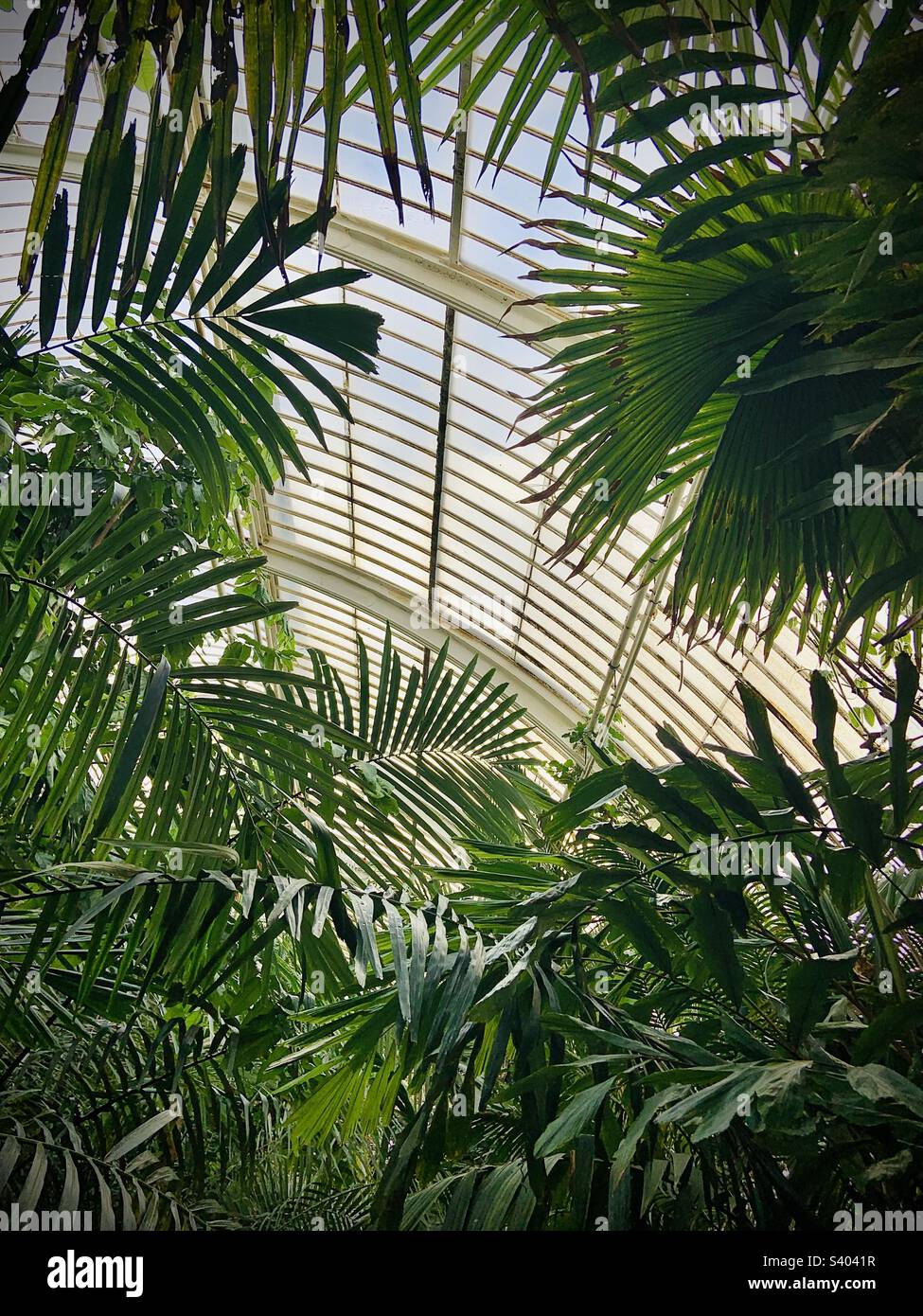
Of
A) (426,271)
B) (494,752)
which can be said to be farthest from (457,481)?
(494,752)

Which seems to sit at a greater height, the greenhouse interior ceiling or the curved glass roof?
the curved glass roof

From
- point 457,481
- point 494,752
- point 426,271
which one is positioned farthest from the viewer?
point 457,481

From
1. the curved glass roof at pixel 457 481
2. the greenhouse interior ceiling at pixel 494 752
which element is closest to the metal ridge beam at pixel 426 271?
the curved glass roof at pixel 457 481

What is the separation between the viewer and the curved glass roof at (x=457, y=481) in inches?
267

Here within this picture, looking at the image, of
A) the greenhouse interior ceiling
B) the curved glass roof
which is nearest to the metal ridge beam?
the curved glass roof

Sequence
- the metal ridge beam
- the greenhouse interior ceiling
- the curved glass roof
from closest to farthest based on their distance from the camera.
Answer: the greenhouse interior ceiling
the curved glass roof
the metal ridge beam

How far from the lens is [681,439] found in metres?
1.90

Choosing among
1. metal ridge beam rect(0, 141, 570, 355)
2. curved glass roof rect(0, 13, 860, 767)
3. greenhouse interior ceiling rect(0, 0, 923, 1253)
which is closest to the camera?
greenhouse interior ceiling rect(0, 0, 923, 1253)

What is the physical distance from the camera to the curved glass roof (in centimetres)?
679

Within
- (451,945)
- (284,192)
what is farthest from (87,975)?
(284,192)

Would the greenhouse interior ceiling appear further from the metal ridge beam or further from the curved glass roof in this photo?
the metal ridge beam

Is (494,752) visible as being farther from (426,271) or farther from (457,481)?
(457,481)

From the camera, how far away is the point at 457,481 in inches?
409

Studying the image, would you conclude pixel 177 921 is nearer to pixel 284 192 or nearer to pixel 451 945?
pixel 451 945
